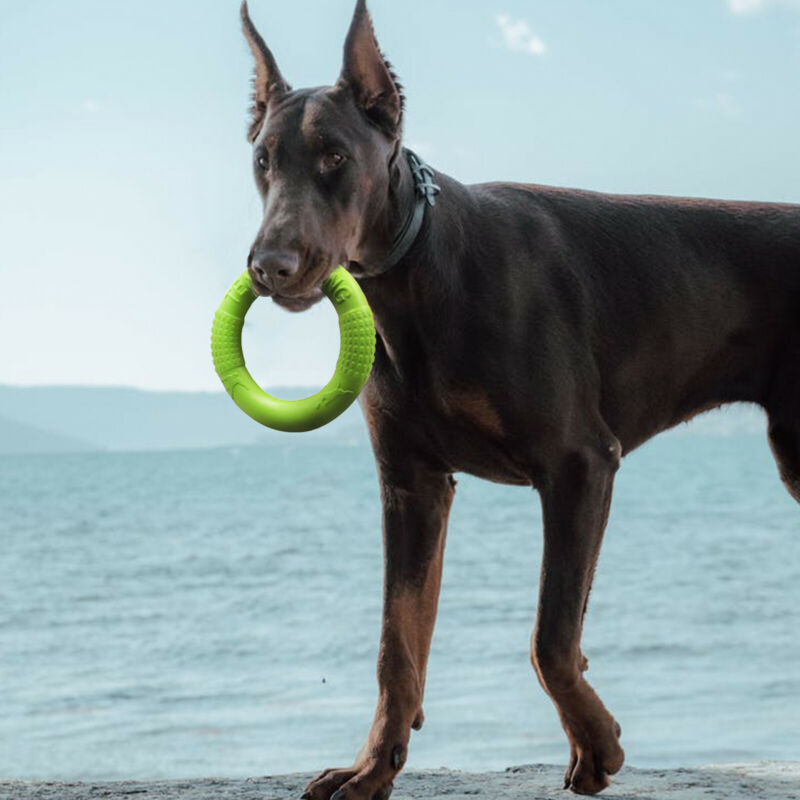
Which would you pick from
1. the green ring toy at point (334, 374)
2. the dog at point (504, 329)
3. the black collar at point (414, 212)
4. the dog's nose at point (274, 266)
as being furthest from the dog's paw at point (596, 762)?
the dog's nose at point (274, 266)

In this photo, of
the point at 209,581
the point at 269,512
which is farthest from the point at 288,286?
the point at 269,512

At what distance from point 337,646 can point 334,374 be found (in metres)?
10.4

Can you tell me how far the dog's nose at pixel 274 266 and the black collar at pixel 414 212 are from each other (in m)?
0.64

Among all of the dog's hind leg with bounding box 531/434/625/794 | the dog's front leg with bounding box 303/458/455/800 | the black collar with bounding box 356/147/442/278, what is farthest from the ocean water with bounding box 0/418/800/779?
the black collar with bounding box 356/147/442/278

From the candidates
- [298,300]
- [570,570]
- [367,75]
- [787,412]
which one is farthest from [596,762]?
[367,75]

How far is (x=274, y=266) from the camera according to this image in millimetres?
4117

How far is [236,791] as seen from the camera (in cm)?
536

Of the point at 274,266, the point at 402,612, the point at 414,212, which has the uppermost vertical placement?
the point at 414,212

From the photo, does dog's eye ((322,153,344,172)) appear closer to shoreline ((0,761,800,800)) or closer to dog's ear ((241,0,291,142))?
dog's ear ((241,0,291,142))

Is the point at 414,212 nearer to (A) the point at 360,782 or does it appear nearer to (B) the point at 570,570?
(B) the point at 570,570

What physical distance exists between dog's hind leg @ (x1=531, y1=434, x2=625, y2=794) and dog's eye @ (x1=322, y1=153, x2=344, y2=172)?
1.20 meters

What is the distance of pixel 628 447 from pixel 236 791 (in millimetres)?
1856

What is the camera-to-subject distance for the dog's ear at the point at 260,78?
15.4 ft

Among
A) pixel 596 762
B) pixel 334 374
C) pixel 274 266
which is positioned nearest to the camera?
pixel 274 266
